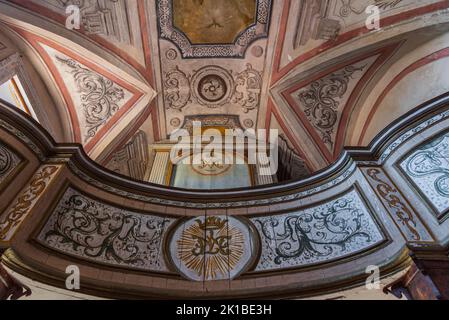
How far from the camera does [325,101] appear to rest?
23.9ft

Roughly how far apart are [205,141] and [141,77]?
2.12 metres

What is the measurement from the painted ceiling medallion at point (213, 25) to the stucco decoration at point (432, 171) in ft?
15.7

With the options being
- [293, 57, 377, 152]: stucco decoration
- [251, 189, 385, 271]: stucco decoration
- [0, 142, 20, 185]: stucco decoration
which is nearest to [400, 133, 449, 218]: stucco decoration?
[251, 189, 385, 271]: stucco decoration

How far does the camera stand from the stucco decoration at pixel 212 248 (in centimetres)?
340

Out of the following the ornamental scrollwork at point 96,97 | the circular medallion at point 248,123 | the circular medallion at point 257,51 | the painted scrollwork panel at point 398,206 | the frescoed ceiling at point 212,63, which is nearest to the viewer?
the painted scrollwork panel at point 398,206

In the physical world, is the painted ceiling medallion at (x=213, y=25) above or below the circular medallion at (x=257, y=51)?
above

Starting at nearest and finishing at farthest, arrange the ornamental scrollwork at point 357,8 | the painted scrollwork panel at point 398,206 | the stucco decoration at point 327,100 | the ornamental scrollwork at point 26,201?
the ornamental scrollwork at point 26,201 → the painted scrollwork panel at point 398,206 → the ornamental scrollwork at point 357,8 → the stucco decoration at point 327,100

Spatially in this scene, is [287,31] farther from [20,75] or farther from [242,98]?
[20,75]

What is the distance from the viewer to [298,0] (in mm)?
6777

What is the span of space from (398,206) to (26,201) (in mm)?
3838

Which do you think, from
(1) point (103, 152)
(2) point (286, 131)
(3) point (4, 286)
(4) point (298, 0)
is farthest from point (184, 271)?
(4) point (298, 0)

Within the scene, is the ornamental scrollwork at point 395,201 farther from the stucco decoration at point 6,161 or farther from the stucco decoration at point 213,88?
the stucco decoration at point 213,88

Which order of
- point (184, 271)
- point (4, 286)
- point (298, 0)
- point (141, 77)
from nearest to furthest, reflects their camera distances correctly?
point (4, 286)
point (184, 271)
point (298, 0)
point (141, 77)

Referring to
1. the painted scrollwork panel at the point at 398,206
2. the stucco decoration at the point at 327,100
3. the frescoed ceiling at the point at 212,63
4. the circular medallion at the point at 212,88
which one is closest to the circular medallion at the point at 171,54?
the frescoed ceiling at the point at 212,63
